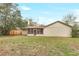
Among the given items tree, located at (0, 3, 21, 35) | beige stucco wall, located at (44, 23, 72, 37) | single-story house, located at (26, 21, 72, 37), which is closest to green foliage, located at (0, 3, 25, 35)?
tree, located at (0, 3, 21, 35)

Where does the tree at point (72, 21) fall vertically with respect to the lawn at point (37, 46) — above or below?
above

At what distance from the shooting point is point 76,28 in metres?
2.60

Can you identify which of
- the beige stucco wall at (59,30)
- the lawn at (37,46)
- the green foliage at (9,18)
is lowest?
the lawn at (37,46)

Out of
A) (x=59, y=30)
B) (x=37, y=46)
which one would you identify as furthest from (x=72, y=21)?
(x=37, y=46)

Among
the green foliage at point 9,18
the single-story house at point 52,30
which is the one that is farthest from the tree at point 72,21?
the green foliage at point 9,18

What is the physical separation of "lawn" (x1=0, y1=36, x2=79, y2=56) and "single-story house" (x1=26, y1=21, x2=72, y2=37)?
40 mm

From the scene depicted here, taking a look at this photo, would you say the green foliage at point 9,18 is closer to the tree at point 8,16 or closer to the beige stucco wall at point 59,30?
the tree at point 8,16

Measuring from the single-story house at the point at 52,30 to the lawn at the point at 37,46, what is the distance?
0.04 meters

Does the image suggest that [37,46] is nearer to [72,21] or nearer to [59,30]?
[59,30]

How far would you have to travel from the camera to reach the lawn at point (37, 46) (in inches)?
102

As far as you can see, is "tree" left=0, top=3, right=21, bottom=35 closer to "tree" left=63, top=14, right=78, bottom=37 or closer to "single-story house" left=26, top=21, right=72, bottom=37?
"single-story house" left=26, top=21, right=72, bottom=37

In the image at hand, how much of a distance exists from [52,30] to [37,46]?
8.3 inches

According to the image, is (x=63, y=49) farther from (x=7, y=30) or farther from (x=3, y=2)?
(x=3, y=2)

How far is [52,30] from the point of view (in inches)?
102
